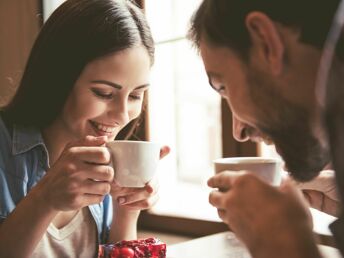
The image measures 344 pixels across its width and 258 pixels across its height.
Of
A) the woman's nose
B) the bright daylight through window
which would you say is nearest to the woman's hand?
the woman's nose

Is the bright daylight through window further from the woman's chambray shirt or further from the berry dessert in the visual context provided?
the berry dessert

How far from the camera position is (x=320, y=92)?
1.57ft

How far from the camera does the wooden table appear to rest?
1.08 meters

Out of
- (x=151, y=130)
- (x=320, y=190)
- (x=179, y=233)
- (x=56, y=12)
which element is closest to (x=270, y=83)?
(x=320, y=190)

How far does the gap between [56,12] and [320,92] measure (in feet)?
3.25

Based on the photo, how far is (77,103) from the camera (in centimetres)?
123

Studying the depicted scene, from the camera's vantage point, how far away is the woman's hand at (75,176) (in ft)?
3.15

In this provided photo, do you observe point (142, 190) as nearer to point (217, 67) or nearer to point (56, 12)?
point (217, 67)

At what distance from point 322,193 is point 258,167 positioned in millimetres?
279

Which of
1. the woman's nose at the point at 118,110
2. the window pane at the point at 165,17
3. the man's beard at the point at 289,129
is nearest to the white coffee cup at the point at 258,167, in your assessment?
the man's beard at the point at 289,129

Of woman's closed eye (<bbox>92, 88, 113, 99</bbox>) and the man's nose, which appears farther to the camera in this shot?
woman's closed eye (<bbox>92, 88, 113, 99</bbox>)

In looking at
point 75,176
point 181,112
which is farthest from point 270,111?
point 181,112

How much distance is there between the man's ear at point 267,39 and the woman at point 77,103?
0.48 meters

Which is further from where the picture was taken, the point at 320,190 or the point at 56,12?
the point at 56,12
